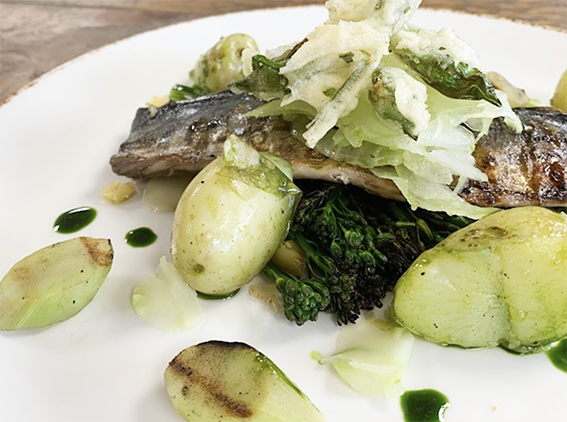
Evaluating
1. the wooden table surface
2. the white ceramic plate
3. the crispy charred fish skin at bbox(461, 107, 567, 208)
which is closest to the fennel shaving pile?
the crispy charred fish skin at bbox(461, 107, 567, 208)

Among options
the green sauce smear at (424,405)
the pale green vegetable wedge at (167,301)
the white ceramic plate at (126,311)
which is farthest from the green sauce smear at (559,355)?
the pale green vegetable wedge at (167,301)

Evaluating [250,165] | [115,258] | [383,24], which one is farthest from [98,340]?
[383,24]

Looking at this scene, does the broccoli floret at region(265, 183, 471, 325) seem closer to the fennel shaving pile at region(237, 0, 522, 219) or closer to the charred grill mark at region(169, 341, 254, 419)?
the fennel shaving pile at region(237, 0, 522, 219)

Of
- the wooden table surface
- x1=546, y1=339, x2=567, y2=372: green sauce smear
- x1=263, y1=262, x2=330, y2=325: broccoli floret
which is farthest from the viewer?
the wooden table surface

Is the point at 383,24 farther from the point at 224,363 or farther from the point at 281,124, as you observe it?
the point at 224,363

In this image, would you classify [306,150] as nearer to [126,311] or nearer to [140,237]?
[140,237]

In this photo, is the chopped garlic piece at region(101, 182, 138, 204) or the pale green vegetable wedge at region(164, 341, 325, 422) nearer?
the pale green vegetable wedge at region(164, 341, 325, 422)

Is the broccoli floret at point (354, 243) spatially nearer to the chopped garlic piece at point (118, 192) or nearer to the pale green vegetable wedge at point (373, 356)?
the pale green vegetable wedge at point (373, 356)
